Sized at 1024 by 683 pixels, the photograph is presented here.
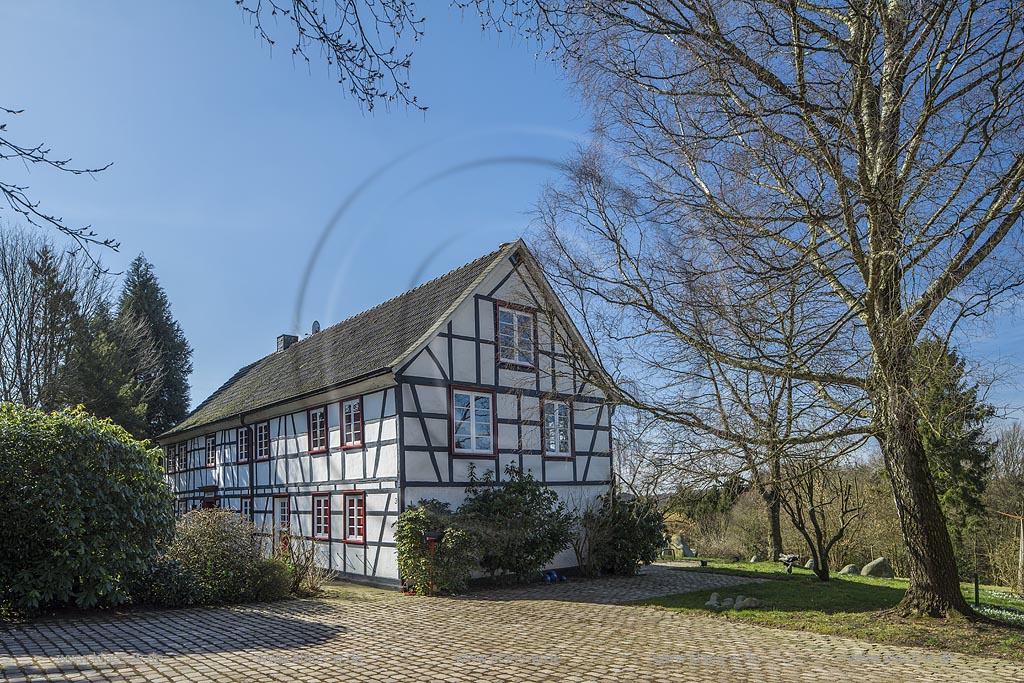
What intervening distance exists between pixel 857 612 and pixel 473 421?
808cm

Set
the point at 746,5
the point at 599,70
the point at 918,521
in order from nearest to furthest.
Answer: the point at 746,5 < the point at 599,70 < the point at 918,521

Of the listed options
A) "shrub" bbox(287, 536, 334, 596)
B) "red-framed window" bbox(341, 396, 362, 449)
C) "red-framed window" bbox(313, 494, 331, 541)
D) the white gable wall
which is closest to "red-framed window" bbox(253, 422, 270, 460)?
"red-framed window" bbox(313, 494, 331, 541)

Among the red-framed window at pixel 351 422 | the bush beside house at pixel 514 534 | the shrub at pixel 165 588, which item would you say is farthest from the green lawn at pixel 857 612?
the shrub at pixel 165 588

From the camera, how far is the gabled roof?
54.1 feet

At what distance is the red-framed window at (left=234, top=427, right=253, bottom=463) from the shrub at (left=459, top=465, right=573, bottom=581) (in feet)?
28.3

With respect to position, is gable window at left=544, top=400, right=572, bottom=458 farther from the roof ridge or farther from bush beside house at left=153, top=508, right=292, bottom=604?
bush beside house at left=153, top=508, right=292, bottom=604

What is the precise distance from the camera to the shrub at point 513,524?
14.3m

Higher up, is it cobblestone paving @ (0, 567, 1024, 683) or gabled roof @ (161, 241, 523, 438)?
gabled roof @ (161, 241, 523, 438)

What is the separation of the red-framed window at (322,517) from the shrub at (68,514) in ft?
19.3

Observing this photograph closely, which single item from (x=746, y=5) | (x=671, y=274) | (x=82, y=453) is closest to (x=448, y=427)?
(x=82, y=453)

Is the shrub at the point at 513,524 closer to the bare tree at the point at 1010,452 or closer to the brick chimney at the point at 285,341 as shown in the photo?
the brick chimney at the point at 285,341

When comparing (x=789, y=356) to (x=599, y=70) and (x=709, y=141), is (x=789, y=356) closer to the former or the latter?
(x=709, y=141)

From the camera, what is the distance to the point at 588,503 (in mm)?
17531

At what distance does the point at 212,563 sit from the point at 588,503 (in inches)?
337
